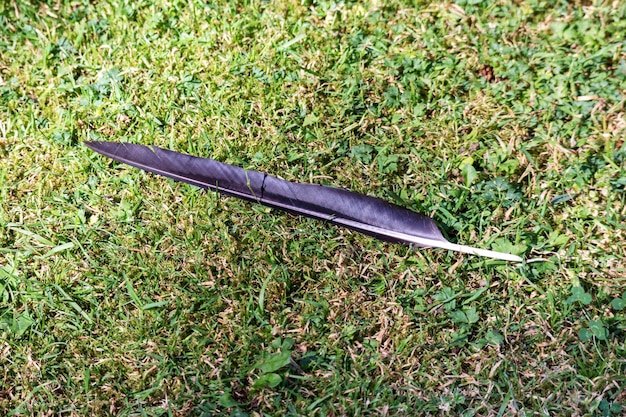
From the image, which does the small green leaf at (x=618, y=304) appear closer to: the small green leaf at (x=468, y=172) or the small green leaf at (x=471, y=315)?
the small green leaf at (x=471, y=315)

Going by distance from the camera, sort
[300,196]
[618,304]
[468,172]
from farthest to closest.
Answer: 1. [468,172]
2. [300,196]
3. [618,304]

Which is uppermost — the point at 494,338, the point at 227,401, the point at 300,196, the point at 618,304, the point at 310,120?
the point at 310,120

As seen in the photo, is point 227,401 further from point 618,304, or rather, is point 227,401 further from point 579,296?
point 618,304

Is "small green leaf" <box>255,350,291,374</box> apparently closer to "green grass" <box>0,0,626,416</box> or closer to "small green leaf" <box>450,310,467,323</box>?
"green grass" <box>0,0,626,416</box>

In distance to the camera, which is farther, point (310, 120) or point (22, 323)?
point (310, 120)

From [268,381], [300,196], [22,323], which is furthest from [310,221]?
[22,323]

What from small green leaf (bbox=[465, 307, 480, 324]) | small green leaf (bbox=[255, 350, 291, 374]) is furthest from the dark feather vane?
small green leaf (bbox=[255, 350, 291, 374])

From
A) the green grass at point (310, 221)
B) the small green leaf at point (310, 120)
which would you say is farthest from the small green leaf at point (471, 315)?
the small green leaf at point (310, 120)
